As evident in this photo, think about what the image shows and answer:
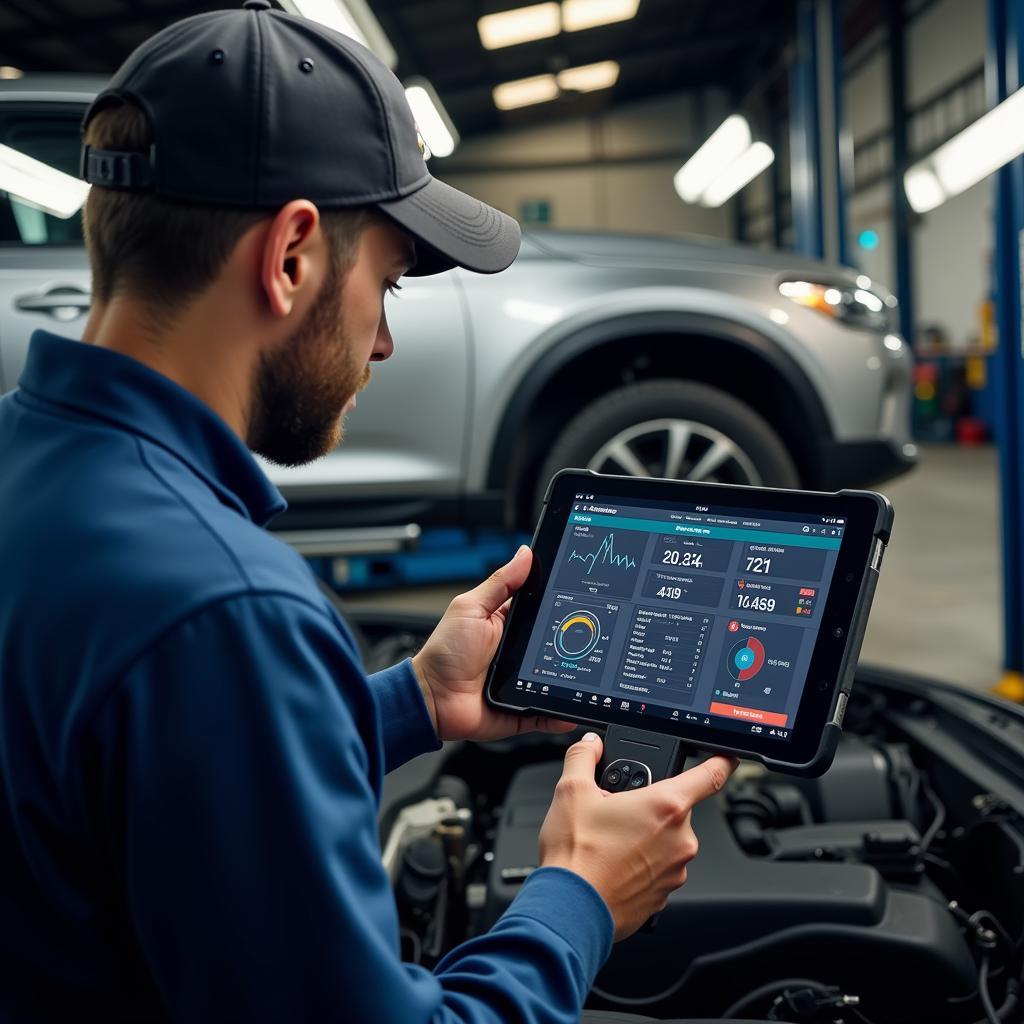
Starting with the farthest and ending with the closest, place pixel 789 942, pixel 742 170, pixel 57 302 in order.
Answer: pixel 742 170, pixel 57 302, pixel 789 942

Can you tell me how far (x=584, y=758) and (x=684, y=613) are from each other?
191 millimetres

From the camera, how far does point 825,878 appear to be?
1.13 meters

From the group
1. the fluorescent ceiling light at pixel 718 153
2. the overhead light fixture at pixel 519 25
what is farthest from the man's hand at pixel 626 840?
the overhead light fixture at pixel 519 25

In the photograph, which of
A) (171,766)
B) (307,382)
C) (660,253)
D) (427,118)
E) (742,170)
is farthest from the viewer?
(742,170)

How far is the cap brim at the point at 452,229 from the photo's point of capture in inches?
30.6

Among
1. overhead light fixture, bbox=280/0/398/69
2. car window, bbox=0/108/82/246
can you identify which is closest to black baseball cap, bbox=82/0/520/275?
overhead light fixture, bbox=280/0/398/69

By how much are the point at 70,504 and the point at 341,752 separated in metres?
0.21

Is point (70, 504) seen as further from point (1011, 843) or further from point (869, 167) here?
point (869, 167)

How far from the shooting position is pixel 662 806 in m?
0.79

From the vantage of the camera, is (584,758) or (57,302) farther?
(57,302)

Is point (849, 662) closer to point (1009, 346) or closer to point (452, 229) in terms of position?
point (452, 229)

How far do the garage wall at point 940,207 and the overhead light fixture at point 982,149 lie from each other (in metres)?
6.88

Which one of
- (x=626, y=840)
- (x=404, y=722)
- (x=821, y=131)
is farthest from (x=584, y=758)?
(x=821, y=131)

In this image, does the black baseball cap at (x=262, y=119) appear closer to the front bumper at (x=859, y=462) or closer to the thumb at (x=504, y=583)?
the thumb at (x=504, y=583)
